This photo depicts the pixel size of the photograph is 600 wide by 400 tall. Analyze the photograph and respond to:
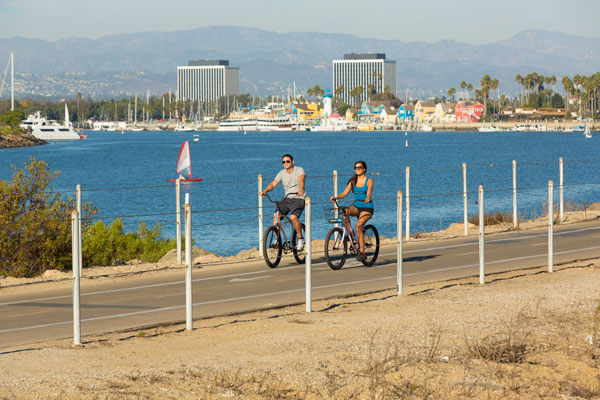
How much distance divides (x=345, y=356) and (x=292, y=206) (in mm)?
7746

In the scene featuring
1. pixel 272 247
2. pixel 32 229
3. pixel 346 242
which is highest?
pixel 32 229

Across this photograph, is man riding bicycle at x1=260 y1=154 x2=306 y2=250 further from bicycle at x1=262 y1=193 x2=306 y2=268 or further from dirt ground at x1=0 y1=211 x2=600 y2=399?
dirt ground at x1=0 y1=211 x2=600 y2=399

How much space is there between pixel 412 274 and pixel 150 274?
500cm

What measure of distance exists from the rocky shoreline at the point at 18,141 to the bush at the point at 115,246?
136 meters

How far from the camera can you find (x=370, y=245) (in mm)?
18266

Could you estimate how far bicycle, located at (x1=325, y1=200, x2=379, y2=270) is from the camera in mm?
17250

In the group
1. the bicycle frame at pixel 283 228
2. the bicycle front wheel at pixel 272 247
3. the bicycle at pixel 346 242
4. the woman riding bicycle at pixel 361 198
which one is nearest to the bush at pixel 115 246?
the bicycle front wheel at pixel 272 247

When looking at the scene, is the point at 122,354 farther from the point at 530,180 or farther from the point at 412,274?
the point at 530,180

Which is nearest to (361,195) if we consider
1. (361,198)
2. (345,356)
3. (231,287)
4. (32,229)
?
(361,198)

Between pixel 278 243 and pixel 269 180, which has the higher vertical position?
pixel 278 243

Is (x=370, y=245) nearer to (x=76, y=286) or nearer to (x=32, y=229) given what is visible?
(x=32, y=229)

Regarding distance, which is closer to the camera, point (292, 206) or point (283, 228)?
point (292, 206)

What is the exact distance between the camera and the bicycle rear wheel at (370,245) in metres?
18.0

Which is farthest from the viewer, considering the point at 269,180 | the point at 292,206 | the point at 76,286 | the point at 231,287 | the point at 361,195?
the point at 269,180
